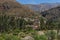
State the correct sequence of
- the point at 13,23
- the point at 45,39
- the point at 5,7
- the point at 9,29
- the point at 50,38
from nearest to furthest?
the point at 45,39 < the point at 50,38 < the point at 9,29 < the point at 13,23 < the point at 5,7

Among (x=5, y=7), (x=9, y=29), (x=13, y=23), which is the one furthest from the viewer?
(x=5, y=7)

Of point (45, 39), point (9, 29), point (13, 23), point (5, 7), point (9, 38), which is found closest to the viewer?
point (9, 38)

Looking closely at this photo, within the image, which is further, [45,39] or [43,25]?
[43,25]

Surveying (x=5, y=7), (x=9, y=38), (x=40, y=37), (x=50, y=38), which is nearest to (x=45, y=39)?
(x=40, y=37)

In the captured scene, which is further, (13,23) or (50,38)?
(13,23)

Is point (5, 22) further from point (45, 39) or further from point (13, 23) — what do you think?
point (45, 39)

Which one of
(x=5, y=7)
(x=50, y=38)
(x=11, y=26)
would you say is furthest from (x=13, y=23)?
(x=5, y=7)

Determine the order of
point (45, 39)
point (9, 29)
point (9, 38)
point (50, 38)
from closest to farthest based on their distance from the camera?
point (9, 38) < point (45, 39) < point (50, 38) < point (9, 29)

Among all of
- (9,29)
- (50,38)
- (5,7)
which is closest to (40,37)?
(50,38)

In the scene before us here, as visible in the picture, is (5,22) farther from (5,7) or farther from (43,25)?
(5,7)

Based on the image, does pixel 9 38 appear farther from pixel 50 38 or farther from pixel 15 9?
pixel 15 9
